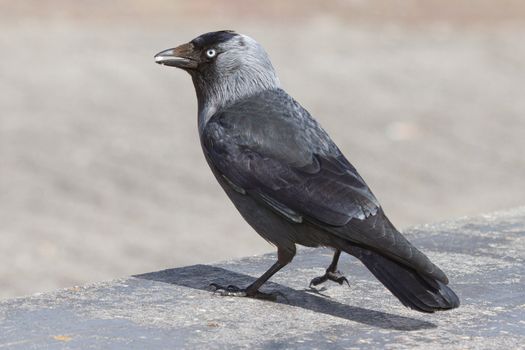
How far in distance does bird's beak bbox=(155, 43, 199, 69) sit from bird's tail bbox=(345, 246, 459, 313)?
118 centimetres

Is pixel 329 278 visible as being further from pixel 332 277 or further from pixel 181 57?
pixel 181 57

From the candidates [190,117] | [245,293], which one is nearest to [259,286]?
[245,293]

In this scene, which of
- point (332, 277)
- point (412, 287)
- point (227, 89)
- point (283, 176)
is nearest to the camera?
point (412, 287)

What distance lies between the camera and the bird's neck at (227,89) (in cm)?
473

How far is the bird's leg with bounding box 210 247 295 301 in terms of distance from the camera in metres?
4.38

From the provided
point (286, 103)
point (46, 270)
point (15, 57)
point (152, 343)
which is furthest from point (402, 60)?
point (152, 343)

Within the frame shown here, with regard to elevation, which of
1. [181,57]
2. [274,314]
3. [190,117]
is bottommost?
[274,314]

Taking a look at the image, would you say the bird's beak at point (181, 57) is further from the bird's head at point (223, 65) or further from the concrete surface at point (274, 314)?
the concrete surface at point (274, 314)

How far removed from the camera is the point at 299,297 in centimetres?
439

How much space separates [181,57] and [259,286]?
971 mm

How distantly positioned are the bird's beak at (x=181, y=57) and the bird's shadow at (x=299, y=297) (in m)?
0.76

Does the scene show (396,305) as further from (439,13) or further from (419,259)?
(439,13)

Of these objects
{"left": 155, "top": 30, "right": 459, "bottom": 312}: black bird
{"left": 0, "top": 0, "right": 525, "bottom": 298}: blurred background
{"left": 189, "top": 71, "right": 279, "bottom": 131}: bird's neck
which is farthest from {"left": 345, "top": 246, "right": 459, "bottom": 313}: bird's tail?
{"left": 0, "top": 0, "right": 525, "bottom": 298}: blurred background

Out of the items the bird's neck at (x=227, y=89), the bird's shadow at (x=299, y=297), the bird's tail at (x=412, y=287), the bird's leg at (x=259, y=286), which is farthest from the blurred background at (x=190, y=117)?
the bird's tail at (x=412, y=287)
